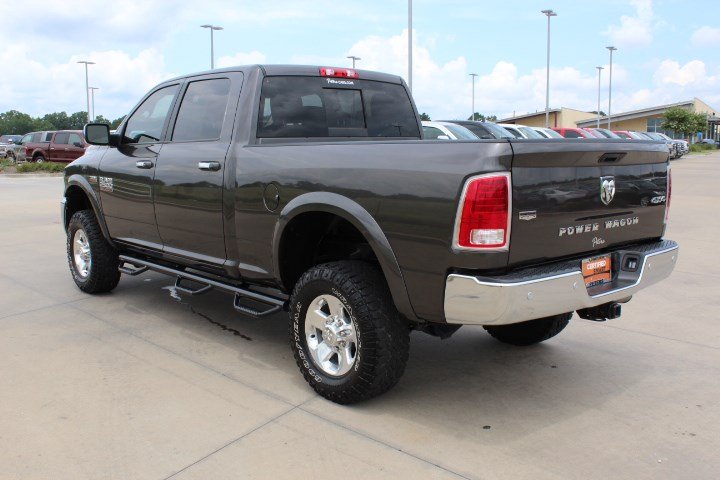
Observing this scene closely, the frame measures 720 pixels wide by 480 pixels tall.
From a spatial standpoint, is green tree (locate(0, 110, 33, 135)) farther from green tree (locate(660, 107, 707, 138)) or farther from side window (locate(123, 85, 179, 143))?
side window (locate(123, 85, 179, 143))

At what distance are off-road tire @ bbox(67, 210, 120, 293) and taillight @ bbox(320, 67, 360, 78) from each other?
2.63 metres

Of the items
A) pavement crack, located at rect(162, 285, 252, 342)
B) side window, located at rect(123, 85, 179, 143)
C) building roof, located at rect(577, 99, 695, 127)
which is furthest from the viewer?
building roof, located at rect(577, 99, 695, 127)

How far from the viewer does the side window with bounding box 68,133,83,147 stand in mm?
26328

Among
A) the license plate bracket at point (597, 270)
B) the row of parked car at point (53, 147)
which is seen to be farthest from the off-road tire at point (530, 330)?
the row of parked car at point (53, 147)

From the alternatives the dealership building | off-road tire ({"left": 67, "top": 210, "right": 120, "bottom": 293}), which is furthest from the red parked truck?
the dealership building

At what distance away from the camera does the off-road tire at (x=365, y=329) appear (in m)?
3.45

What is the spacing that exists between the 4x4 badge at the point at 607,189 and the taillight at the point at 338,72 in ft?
7.12

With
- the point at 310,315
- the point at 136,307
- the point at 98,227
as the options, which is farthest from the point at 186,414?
the point at 98,227

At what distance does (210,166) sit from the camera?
14.5 feet

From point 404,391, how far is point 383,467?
93 cm

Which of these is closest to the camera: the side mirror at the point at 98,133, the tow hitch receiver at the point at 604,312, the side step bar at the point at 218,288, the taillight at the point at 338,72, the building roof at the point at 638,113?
the tow hitch receiver at the point at 604,312

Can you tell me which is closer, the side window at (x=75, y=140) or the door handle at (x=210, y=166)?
the door handle at (x=210, y=166)

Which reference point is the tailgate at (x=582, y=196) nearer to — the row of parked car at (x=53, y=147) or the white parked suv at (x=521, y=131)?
the white parked suv at (x=521, y=131)

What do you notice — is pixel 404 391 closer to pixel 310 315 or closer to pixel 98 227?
pixel 310 315
